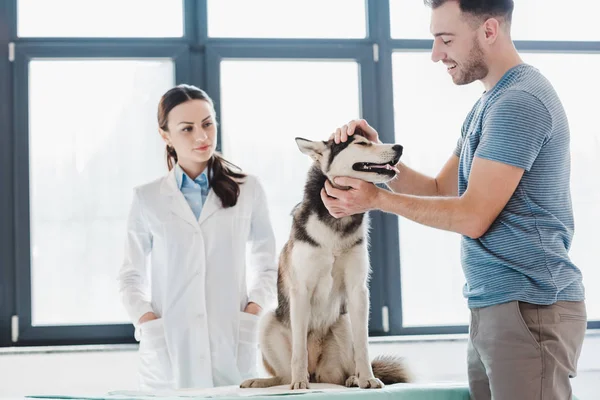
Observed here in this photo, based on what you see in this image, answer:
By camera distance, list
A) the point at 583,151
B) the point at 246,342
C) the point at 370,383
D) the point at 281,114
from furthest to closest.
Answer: the point at 583,151 → the point at 281,114 → the point at 246,342 → the point at 370,383

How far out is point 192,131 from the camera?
2.45m

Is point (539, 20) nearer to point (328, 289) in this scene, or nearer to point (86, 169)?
point (328, 289)

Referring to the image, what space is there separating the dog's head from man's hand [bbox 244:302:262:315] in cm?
72

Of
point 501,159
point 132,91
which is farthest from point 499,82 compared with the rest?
point 132,91

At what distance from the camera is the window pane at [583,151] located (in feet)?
11.7

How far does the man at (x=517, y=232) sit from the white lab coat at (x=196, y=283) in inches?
37.1

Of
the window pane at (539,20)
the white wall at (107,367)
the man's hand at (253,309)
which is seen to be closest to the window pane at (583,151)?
the window pane at (539,20)

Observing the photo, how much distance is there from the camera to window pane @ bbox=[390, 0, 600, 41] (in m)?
3.54

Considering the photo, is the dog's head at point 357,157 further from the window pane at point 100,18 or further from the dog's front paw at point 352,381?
the window pane at point 100,18

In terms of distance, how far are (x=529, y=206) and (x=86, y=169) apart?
2.42m

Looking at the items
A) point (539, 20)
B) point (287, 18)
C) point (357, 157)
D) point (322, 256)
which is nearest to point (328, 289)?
point (322, 256)

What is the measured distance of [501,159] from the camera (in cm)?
148

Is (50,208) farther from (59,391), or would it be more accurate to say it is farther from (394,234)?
(394,234)

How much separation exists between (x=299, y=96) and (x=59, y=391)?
1836 mm
